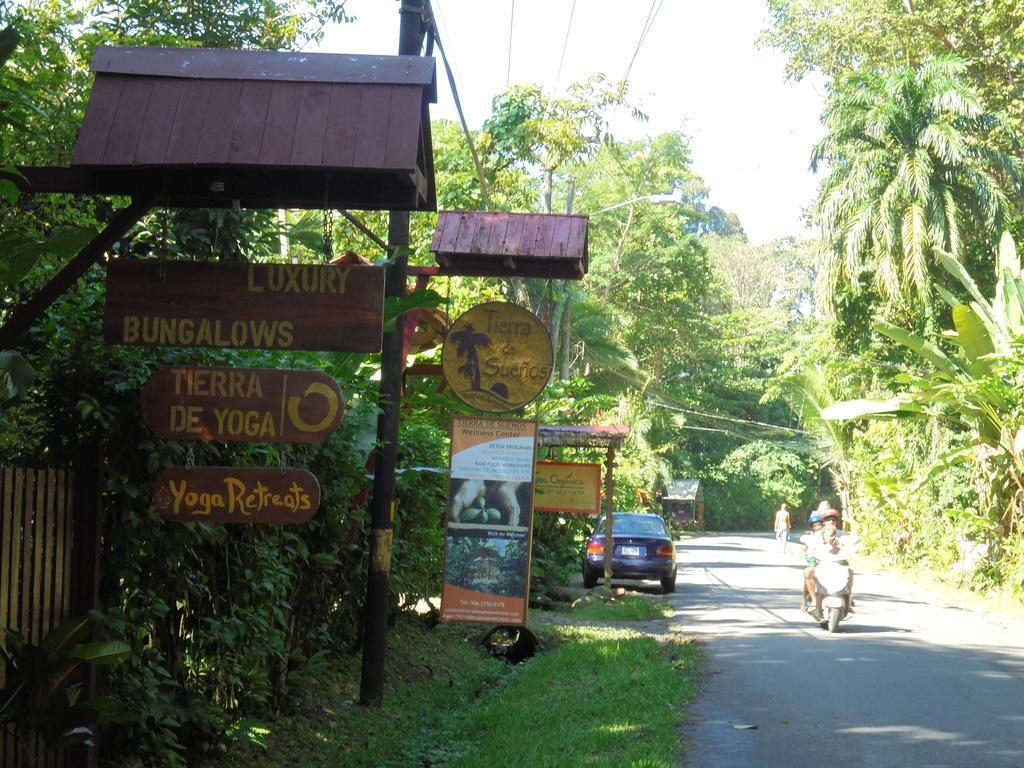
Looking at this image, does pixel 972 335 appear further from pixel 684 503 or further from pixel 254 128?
pixel 684 503

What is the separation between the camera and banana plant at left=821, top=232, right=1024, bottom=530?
809 inches

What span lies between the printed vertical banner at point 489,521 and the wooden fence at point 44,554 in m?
5.82

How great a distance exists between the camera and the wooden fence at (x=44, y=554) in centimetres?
561

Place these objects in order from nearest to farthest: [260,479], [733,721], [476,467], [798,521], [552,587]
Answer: [260,479] → [733,721] → [476,467] → [552,587] → [798,521]

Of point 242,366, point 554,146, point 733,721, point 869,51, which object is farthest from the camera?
point 869,51

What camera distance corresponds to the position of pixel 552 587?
72.0ft

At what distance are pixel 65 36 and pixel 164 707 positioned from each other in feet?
34.3

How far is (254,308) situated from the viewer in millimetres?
6145

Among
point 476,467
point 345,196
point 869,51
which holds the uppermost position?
point 869,51

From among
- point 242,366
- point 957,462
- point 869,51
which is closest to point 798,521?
point 869,51

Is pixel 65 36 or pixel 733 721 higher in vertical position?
pixel 65 36

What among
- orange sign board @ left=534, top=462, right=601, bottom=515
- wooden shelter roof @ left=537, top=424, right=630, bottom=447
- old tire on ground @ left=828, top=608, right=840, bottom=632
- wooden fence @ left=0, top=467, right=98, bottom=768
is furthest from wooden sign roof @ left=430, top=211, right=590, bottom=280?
wooden shelter roof @ left=537, top=424, right=630, bottom=447

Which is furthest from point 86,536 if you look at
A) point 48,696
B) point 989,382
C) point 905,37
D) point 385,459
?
point 905,37

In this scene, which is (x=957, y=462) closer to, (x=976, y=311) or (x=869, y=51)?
(x=976, y=311)
